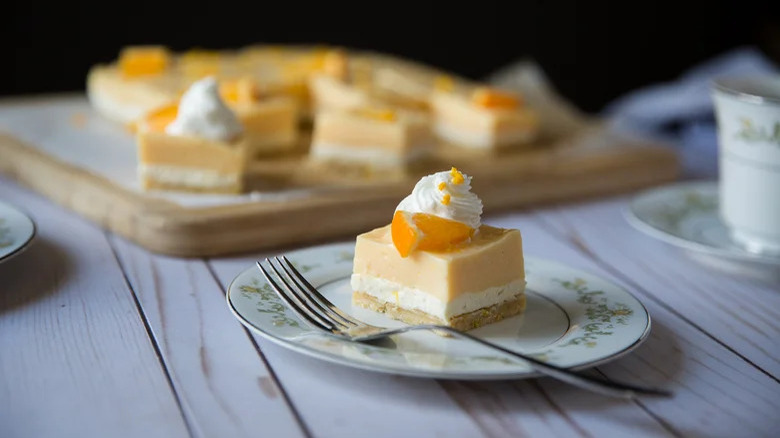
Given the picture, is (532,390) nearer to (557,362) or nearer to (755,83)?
(557,362)

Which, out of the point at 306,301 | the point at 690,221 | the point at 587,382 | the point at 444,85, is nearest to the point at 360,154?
the point at 444,85

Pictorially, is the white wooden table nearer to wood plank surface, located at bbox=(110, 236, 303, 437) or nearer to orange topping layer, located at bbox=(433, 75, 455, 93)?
wood plank surface, located at bbox=(110, 236, 303, 437)

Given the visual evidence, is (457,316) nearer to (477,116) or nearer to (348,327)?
(348,327)

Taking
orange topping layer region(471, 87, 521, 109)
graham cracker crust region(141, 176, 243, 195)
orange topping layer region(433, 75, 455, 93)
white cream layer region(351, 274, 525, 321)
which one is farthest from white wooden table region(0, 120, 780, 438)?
orange topping layer region(433, 75, 455, 93)

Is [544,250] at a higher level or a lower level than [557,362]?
lower

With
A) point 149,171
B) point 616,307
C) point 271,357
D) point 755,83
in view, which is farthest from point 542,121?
point 271,357
